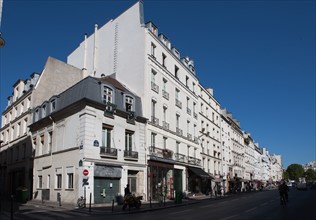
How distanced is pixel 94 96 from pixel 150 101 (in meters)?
6.86

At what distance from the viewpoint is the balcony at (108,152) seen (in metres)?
21.4

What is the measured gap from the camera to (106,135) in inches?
888

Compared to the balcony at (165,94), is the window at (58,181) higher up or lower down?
lower down

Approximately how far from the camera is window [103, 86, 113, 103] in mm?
22938

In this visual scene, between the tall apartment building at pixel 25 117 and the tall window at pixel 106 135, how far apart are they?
32.1 ft

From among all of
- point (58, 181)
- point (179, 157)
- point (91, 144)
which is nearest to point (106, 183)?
point (91, 144)

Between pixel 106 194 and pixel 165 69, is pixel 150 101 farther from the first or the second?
pixel 106 194

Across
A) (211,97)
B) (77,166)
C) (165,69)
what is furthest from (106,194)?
(211,97)

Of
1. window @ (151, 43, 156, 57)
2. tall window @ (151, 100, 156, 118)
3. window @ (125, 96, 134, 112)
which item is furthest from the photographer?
window @ (151, 43, 156, 57)

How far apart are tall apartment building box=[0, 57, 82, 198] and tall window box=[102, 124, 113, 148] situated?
9.77 meters

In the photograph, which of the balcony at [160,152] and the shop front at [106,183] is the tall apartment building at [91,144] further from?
the balcony at [160,152]

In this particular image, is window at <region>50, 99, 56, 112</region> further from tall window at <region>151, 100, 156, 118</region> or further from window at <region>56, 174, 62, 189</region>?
tall window at <region>151, 100, 156, 118</region>

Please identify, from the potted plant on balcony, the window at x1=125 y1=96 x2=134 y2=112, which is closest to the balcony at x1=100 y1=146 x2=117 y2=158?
the window at x1=125 y1=96 x2=134 y2=112

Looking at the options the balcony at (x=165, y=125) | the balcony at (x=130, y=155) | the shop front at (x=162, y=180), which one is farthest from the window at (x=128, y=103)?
the balcony at (x=165, y=125)
